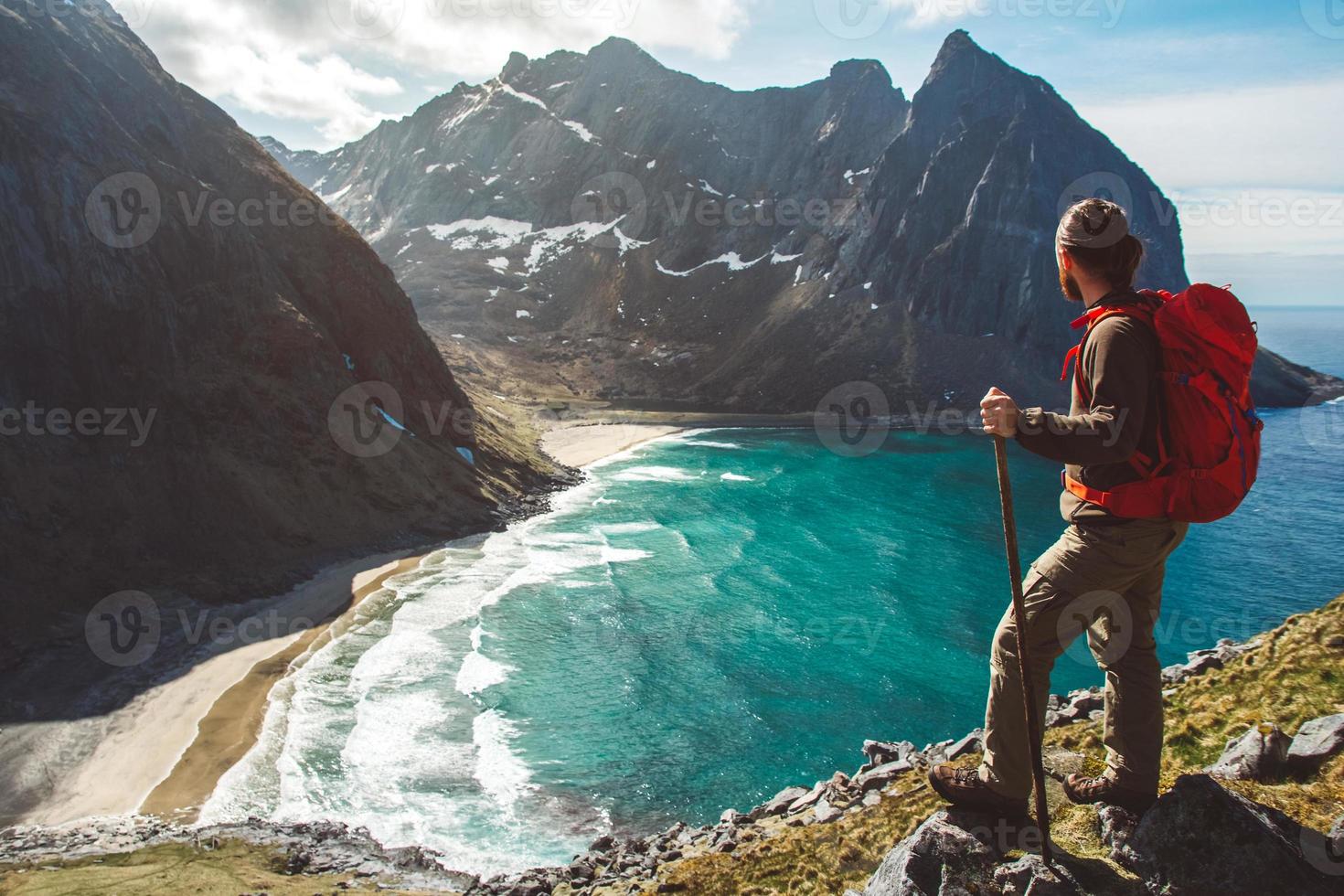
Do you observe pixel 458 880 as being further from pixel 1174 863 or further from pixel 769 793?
pixel 1174 863

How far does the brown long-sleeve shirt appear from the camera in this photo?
500cm

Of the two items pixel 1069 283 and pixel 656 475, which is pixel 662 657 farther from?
pixel 656 475

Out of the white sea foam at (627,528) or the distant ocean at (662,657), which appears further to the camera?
the white sea foam at (627,528)

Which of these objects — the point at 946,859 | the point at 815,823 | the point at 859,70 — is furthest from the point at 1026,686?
the point at 859,70

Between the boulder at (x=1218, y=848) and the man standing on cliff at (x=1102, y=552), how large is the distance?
40cm

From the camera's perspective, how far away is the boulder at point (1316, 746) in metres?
6.71

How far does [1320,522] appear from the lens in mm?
56469

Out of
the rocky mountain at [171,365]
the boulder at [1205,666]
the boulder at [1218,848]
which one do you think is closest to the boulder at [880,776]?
the boulder at [1205,666]

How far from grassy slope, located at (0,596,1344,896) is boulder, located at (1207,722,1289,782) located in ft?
0.83

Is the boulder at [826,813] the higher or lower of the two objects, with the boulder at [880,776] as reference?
lower

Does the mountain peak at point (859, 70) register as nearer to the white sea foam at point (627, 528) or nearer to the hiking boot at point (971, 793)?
the white sea foam at point (627, 528)

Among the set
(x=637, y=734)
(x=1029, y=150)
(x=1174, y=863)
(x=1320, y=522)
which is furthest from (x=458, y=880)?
(x=1029, y=150)

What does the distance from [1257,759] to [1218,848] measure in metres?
2.20

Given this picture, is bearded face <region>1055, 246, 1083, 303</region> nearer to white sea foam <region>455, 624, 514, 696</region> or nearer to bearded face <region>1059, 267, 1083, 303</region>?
bearded face <region>1059, 267, 1083, 303</region>
